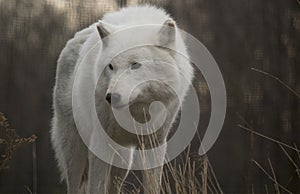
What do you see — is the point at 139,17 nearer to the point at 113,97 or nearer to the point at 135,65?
the point at 135,65

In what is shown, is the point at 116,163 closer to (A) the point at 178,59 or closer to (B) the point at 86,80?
(B) the point at 86,80

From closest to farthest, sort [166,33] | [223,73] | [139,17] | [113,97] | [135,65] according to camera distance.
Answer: [113,97] < [135,65] < [166,33] < [139,17] < [223,73]

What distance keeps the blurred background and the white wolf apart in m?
0.91

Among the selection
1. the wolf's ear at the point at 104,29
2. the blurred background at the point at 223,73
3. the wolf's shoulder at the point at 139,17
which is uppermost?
the wolf's shoulder at the point at 139,17

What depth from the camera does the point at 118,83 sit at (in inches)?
98.3

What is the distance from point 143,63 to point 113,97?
0.94 feet

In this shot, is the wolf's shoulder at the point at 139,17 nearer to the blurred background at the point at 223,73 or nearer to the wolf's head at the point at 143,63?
the wolf's head at the point at 143,63

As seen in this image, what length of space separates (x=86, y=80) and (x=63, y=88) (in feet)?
1.18

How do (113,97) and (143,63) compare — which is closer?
(113,97)

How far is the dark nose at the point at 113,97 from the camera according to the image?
93.6 inches

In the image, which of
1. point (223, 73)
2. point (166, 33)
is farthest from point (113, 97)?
point (223, 73)

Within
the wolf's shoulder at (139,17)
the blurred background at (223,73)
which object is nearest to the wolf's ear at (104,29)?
the wolf's shoulder at (139,17)

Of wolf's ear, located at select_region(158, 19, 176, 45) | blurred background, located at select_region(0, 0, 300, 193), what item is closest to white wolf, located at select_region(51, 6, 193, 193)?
wolf's ear, located at select_region(158, 19, 176, 45)

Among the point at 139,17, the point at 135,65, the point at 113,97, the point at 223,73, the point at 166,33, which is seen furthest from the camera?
the point at 223,73
